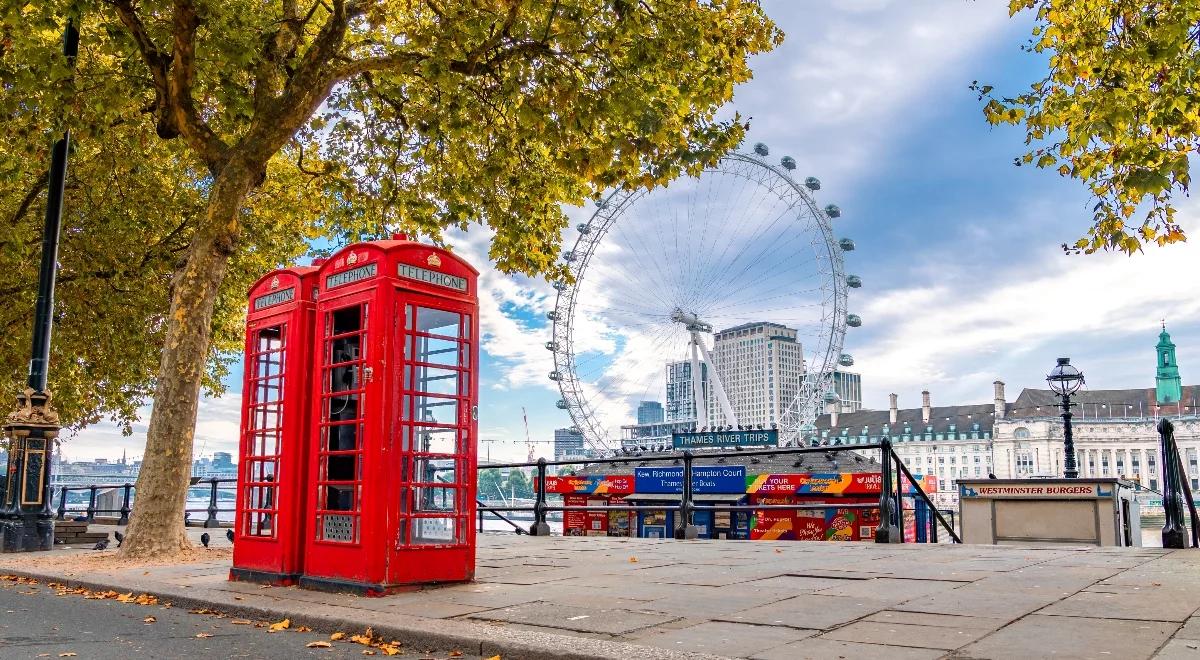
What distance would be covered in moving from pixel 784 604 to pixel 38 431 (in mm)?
10468

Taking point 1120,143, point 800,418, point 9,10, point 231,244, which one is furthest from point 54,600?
point 800,418

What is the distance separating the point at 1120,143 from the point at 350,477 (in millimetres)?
7861

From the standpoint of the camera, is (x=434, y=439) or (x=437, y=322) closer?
(x=434, y=439)

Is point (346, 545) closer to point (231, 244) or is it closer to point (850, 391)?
point (231, 244)

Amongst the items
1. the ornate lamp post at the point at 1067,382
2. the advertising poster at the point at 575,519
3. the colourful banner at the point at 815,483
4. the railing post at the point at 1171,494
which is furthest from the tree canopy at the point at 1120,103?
the advertising poster at the point at 575,519

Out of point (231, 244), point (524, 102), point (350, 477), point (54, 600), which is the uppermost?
point (524, 102)

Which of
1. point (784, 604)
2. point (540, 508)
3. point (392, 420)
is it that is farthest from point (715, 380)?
point (784, 604)

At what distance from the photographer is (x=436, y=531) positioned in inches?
251

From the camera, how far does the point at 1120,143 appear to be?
29.4 ft

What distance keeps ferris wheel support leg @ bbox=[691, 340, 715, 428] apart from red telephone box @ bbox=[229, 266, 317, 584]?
4101 centimetres

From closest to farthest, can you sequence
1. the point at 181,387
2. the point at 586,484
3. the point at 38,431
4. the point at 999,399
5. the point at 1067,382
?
the point at 181,387 < the point at 38,431 < the point at 1067,382 < the point at 586,484 < the point at 999,399

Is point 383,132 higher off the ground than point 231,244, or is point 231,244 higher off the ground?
point 383,132

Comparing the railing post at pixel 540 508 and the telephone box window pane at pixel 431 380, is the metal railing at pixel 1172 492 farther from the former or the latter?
the railing post at pixel 540 508

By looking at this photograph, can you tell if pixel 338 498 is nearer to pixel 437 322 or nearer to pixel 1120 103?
pixel 437 322
